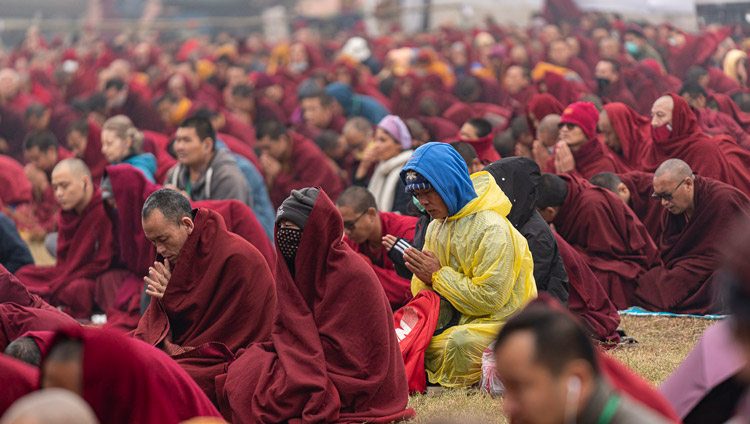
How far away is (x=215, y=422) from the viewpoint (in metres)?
2.36

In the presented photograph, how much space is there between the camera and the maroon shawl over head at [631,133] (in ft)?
25.1

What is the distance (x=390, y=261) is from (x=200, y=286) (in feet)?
4.80

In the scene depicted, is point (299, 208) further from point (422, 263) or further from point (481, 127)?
point (481, 127)

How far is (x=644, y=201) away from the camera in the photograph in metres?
6.98

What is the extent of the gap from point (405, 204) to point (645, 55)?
4.86 meters

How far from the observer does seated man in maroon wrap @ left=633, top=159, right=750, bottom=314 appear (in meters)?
6.31

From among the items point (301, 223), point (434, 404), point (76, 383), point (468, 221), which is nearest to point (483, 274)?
point (468, 221)

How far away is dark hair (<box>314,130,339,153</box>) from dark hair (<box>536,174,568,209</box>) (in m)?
4.11

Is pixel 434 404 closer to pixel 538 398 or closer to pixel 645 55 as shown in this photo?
pixel 538 398

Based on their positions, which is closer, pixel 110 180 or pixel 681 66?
pixel 110 180

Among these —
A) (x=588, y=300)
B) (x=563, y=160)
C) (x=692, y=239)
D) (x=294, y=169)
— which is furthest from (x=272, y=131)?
(x=588, y=300)

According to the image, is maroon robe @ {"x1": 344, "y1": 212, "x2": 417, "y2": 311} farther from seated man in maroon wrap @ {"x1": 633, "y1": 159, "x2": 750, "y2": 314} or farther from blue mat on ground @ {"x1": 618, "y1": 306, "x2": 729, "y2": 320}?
seated man in maroon wrap @ {"x1": 633, "y1": 159, "x2": 750, "y2": 314}

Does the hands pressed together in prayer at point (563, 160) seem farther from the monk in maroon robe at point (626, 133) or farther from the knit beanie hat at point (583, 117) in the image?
the monk in maroon robe at point (626, 133)

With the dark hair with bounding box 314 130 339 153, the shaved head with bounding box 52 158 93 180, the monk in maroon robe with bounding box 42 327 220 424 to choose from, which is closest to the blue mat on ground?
the shaved head with bounding box 52 158 93 180
